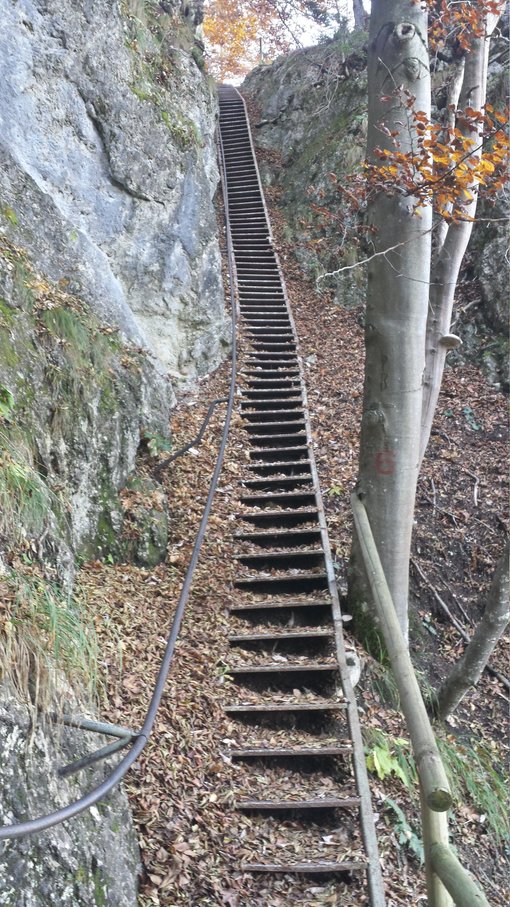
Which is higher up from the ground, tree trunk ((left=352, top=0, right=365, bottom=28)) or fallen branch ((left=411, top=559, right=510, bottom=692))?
tree trunk ((left=352, top=0, right=365, bottom=28))

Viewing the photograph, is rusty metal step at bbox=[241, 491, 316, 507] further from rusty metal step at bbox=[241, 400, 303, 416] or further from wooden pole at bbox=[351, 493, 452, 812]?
wooden pole at bbox=[351, 493, 452, 812]

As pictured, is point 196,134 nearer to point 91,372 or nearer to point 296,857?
point 91,372

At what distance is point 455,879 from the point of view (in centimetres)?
179

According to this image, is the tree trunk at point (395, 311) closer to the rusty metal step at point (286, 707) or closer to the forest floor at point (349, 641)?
the rusty metal step at point (286, 707)

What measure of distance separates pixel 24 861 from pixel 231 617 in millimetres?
3411

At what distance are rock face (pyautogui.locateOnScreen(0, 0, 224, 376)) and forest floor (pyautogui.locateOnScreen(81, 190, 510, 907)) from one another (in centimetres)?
168

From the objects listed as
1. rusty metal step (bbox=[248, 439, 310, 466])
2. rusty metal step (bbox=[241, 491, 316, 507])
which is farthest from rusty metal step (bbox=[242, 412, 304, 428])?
rusty metal step (bbox=[241, 491, 316, 507])

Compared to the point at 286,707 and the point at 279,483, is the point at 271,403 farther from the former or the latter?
the point at 286,707

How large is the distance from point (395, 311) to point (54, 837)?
408 cm

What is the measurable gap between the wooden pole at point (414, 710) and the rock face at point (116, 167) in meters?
4.98

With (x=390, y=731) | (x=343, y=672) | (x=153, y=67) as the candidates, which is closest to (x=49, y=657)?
(x=343, y=672)

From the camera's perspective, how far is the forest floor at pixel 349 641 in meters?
3.39

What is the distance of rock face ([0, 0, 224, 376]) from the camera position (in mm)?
7086

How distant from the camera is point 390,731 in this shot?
488cm
